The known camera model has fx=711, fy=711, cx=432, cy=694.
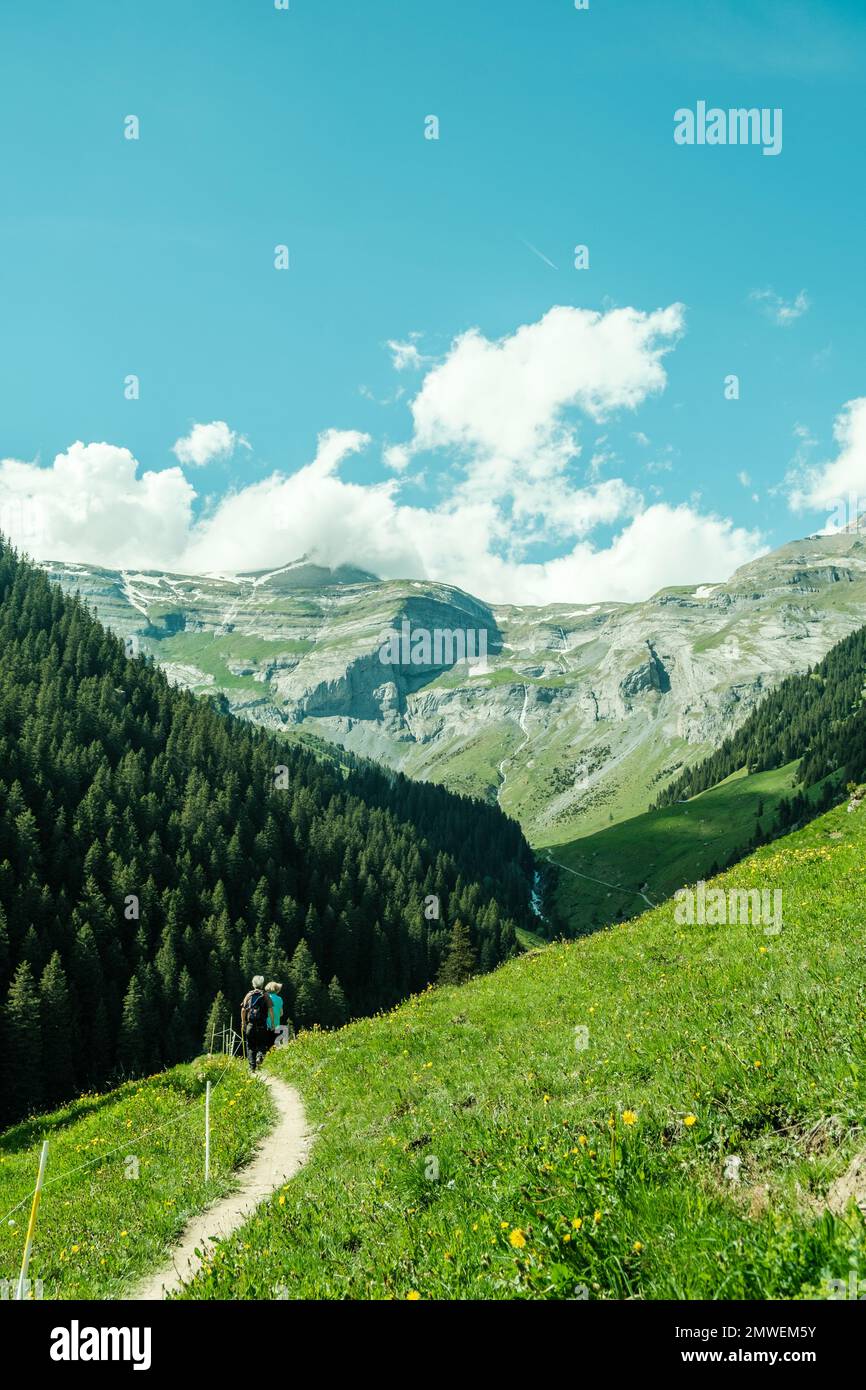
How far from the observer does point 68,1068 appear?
278 ft

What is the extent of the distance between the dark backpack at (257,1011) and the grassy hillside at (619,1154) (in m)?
8.34

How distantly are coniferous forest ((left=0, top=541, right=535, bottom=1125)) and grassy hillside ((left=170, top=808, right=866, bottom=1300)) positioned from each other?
6812 centimetres

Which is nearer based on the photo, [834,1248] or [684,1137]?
[834,1248]

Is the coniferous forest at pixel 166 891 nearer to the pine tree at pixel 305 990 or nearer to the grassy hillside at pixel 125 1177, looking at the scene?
the pine tree at pixel 305 990

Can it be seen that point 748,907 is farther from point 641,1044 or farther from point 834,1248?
point 834,1248

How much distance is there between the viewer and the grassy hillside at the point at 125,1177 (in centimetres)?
1124

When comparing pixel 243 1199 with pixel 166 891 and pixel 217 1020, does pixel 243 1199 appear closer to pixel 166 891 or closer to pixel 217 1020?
pixel 217 1020

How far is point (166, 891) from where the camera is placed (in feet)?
380

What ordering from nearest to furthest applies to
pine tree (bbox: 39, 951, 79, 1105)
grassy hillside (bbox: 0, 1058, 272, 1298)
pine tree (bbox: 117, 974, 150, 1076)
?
grassy hillside (bbox: 0, 1058, 272, 1298), pine tree (bbox: 39, 951, 79, 1105), pine tree (bbox: 117, 974, 150, 1076)

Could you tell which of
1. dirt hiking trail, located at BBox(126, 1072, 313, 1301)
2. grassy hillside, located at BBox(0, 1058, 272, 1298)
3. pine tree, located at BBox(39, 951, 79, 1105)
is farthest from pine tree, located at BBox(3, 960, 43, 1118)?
dirt hiking trail, located at BBox(126, 1072, 313, 1301)

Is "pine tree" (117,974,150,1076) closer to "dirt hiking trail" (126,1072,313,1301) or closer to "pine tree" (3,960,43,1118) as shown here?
"pine tree" (3,960,43,1118)

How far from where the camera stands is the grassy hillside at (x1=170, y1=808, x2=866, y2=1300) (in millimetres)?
5477
